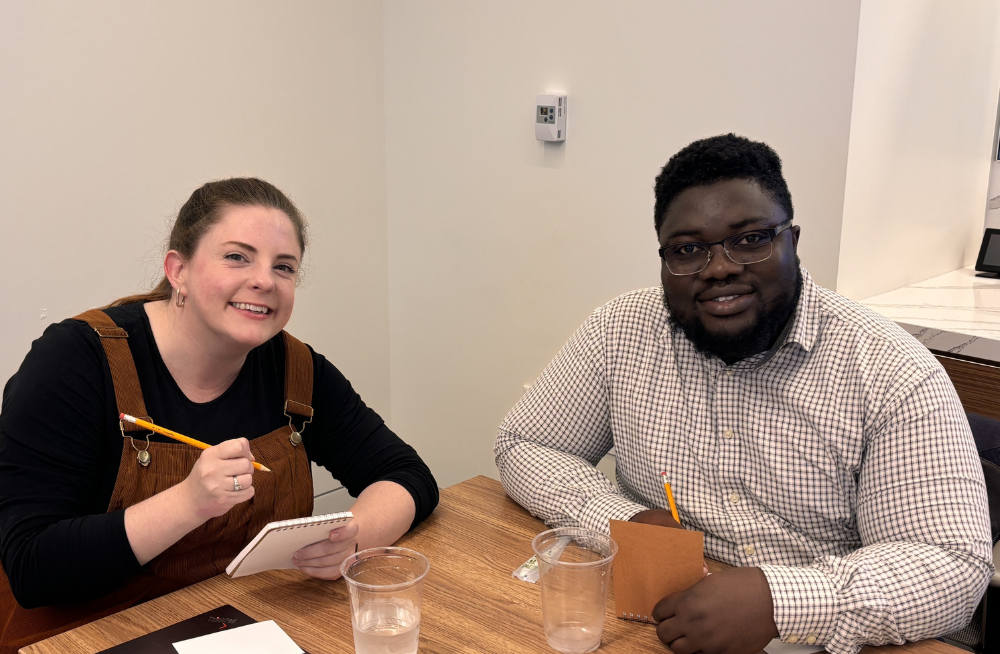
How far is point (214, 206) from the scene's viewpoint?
160 centimetres

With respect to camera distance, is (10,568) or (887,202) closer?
(10,568)

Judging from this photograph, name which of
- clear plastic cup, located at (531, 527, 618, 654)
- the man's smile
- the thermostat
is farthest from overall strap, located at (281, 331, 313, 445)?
the thermostat

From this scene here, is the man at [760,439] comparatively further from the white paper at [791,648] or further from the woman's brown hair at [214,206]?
the woman's brown hair at [214,206]

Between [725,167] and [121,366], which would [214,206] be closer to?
[121,366]

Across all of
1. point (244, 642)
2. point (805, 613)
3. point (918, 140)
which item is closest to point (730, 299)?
point (805, 613)

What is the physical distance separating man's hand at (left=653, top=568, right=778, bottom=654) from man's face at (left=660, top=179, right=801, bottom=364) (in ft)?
1.49

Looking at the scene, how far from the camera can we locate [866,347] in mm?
1452

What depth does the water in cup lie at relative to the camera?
109 centimetres

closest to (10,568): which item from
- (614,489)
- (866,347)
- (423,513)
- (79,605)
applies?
(79,605)

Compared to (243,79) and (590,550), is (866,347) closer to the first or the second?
(590,550)

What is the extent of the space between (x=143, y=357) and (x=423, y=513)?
1.92ft

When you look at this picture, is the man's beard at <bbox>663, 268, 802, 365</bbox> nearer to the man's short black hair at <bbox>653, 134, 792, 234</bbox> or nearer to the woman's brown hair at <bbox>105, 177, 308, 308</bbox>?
the man's short black hair at <bbox>653, 134, 792, 234</bbox>

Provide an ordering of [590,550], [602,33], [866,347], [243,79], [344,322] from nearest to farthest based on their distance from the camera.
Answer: [590,550]
[866,347]
[602,33]
[243,79]
[344,322]

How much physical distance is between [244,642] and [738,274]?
96 centimetres
